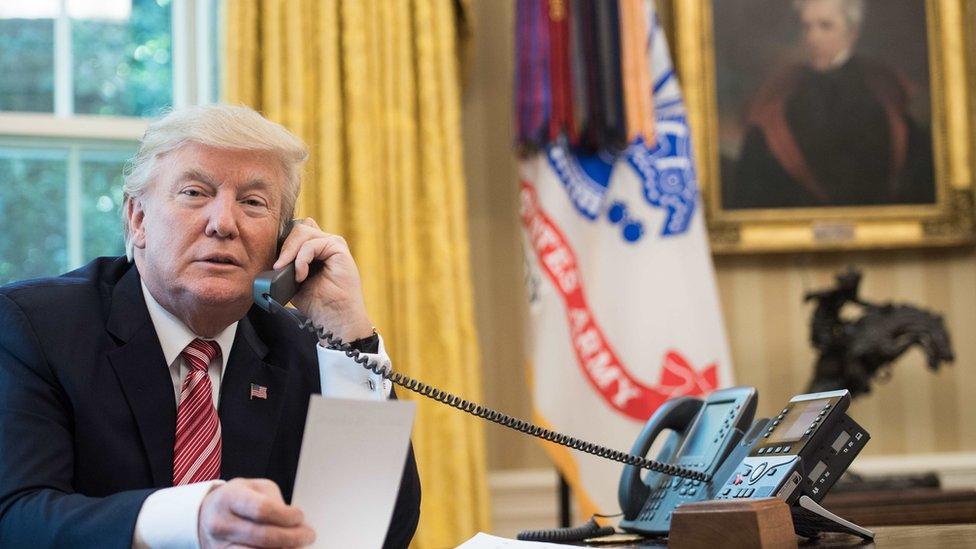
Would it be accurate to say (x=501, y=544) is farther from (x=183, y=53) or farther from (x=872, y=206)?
(x=872, y=206)

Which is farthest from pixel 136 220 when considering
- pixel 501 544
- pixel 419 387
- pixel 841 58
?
pixel 841 58

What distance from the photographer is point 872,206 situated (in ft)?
14.4

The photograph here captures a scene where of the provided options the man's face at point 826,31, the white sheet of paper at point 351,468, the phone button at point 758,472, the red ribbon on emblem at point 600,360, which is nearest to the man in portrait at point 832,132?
the man's face at point 826,31

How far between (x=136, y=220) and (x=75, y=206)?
6.80 ft

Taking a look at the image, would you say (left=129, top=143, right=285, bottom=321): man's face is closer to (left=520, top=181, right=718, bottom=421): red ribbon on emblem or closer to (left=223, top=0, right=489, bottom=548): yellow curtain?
(left=223, top=0, right=489, bottom=548): yellow curtain

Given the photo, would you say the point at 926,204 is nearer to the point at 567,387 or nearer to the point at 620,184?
the point at 620,184

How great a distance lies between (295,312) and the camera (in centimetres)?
217

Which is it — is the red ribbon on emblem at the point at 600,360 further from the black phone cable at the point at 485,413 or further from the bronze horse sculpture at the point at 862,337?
the black phone cable at the point at 485,413

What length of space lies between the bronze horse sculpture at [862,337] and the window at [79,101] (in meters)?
2.31

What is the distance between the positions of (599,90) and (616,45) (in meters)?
0.17

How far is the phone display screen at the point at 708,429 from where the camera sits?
76.1 inches

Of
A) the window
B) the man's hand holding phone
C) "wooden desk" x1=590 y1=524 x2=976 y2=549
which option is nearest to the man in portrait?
the window

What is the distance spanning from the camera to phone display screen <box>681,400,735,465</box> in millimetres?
1934

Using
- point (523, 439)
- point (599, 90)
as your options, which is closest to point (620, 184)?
point (599, 90)
